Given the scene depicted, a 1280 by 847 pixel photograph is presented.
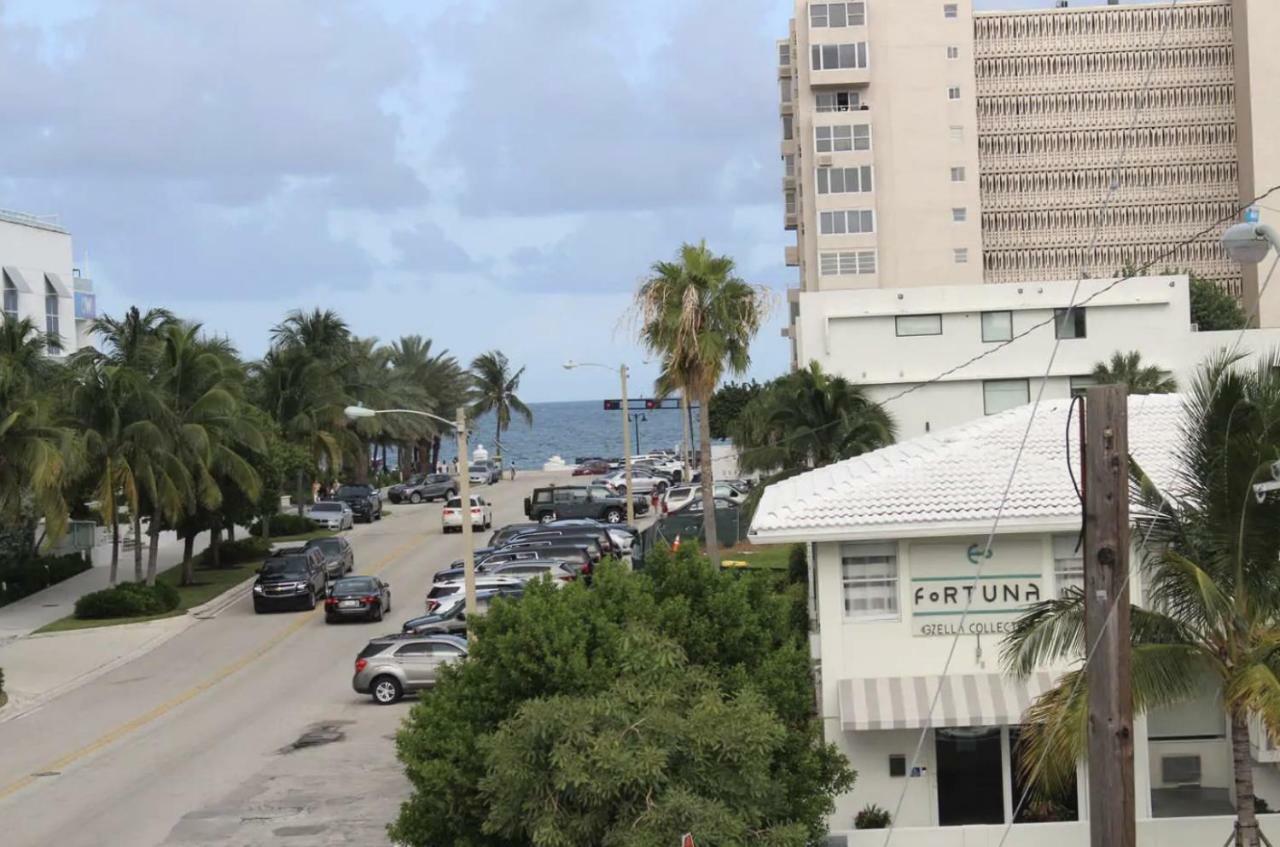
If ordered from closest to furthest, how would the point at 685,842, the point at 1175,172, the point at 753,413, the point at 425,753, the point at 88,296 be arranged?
the point at 685,842 → the point at 425,753 → the point at 753,413 → the point at 88,296 → the point at 1175,172

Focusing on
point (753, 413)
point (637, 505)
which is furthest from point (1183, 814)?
point (637, 505)

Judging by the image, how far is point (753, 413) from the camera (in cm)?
4900

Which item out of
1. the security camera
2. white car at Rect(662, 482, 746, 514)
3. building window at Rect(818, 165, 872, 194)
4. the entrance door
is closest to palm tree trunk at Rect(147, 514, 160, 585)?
white car at Rect(662, 482, 746, 514)

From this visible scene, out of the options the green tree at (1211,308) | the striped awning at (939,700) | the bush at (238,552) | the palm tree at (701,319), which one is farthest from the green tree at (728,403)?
the striped awning at (939,700)

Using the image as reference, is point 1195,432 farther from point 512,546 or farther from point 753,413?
point 512,546

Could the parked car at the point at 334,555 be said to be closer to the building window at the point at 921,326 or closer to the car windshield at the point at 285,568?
the car windshield at the point at 285,568

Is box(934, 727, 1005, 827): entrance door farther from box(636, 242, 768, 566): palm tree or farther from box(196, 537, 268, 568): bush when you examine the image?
box(196, 537, 268, 568): bush

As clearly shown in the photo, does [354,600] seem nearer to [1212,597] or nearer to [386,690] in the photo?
[386,690]

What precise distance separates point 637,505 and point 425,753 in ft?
208

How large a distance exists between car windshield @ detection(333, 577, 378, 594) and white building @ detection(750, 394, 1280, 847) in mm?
27396

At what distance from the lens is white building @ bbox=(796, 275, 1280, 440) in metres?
58.3

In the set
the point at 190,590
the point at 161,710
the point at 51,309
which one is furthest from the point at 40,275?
the point at 161,710

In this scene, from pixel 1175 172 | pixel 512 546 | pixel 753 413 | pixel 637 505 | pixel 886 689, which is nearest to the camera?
pixel 886 689

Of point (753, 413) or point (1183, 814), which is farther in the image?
point (753, 413)
